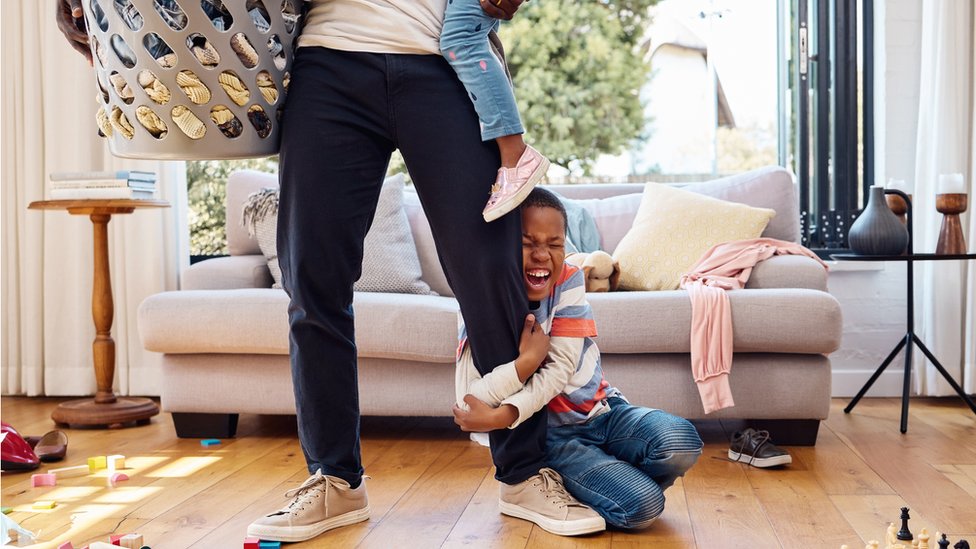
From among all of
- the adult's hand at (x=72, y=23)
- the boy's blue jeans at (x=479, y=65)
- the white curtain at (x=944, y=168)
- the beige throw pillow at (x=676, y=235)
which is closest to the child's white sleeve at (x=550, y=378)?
the boy's blue jeans at (x=479, y=65)

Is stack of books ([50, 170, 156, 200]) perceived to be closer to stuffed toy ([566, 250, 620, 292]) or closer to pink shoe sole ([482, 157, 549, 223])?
stuffed toy ([566, 250, 620, 292])

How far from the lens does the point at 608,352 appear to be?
9.08ft

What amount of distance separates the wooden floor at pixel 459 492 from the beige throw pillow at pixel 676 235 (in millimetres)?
513

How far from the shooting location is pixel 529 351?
179cm

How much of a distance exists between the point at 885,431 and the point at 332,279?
1.99m

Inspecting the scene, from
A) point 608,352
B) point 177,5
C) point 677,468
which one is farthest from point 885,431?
point 177,5

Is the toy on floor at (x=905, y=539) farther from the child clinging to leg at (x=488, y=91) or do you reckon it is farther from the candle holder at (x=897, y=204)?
the candle holder at (x=897, y=204)

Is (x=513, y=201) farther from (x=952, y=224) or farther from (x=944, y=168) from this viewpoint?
(x=944, y=168)

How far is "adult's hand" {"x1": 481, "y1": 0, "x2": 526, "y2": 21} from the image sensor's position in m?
1.58

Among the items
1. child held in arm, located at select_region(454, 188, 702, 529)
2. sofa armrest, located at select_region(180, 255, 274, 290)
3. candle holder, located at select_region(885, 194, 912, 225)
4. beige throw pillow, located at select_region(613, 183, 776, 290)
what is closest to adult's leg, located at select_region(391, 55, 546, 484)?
child held in arm, located at select_region(454, 188, 702, 529)

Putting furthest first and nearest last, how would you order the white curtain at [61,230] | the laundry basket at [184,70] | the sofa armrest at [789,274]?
the white curtain at [61,230], the sofa armrest at [789,274], the laundry basket at [184,70]

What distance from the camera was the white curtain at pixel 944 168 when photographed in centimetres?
348

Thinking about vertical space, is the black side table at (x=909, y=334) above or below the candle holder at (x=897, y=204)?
below

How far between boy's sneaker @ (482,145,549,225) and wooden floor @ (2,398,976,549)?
619mm
